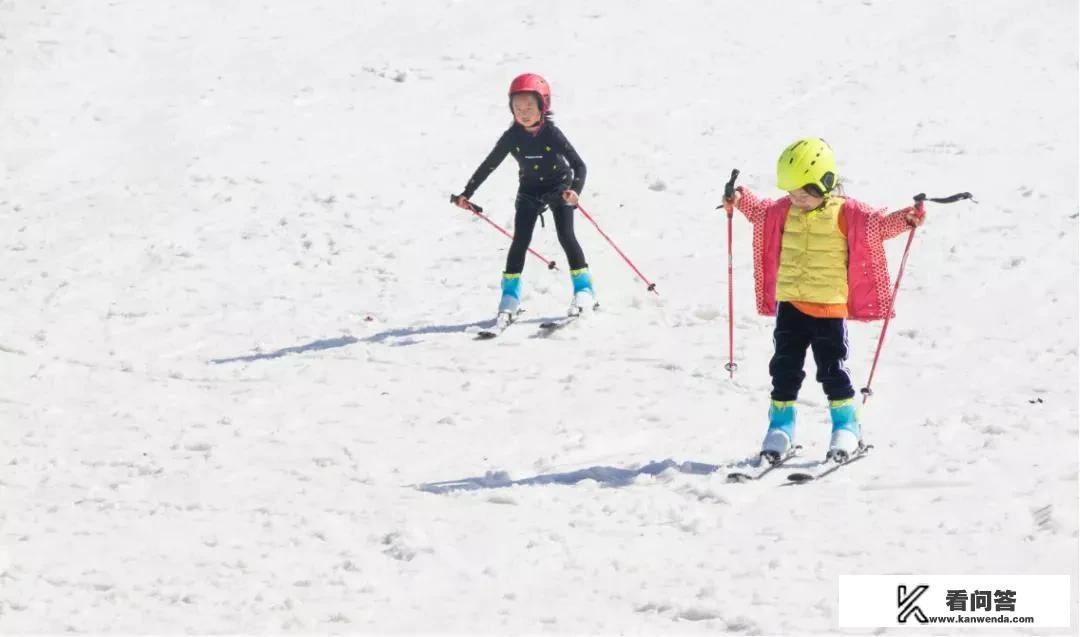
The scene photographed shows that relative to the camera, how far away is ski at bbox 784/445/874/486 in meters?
8.41

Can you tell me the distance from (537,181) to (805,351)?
4.24m

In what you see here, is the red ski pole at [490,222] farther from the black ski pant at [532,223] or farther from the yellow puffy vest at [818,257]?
the yellow puffy vest at [818,257]

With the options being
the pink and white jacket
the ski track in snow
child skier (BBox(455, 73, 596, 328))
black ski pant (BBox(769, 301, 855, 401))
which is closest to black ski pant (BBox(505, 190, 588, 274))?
child skier (BBox(455, 73, 596, 328))

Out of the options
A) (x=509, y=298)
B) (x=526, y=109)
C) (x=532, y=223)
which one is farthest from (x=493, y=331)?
(x=526, y=109)

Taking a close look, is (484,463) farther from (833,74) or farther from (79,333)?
(833,74)

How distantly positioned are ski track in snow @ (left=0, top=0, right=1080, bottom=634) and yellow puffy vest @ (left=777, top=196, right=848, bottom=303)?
114cm

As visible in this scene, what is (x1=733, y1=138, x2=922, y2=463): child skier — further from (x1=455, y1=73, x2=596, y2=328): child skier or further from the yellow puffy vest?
(x1=455, y1=73, x2=596, y2=328): child skier

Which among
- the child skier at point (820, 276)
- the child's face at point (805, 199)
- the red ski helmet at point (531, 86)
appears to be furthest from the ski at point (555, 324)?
the child's face at point (805, 199)

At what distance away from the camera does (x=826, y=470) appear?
8.56 metres

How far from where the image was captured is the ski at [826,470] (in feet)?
27.6

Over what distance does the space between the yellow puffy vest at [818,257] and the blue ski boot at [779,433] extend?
692 millimetres

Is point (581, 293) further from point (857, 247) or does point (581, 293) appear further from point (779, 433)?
point (857, 247)

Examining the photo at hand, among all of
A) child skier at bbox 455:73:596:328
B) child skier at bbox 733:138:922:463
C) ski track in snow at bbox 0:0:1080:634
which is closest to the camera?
ski track in snow at bbox 0:0:1080:634

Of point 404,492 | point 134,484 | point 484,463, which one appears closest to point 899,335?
point 484,463
